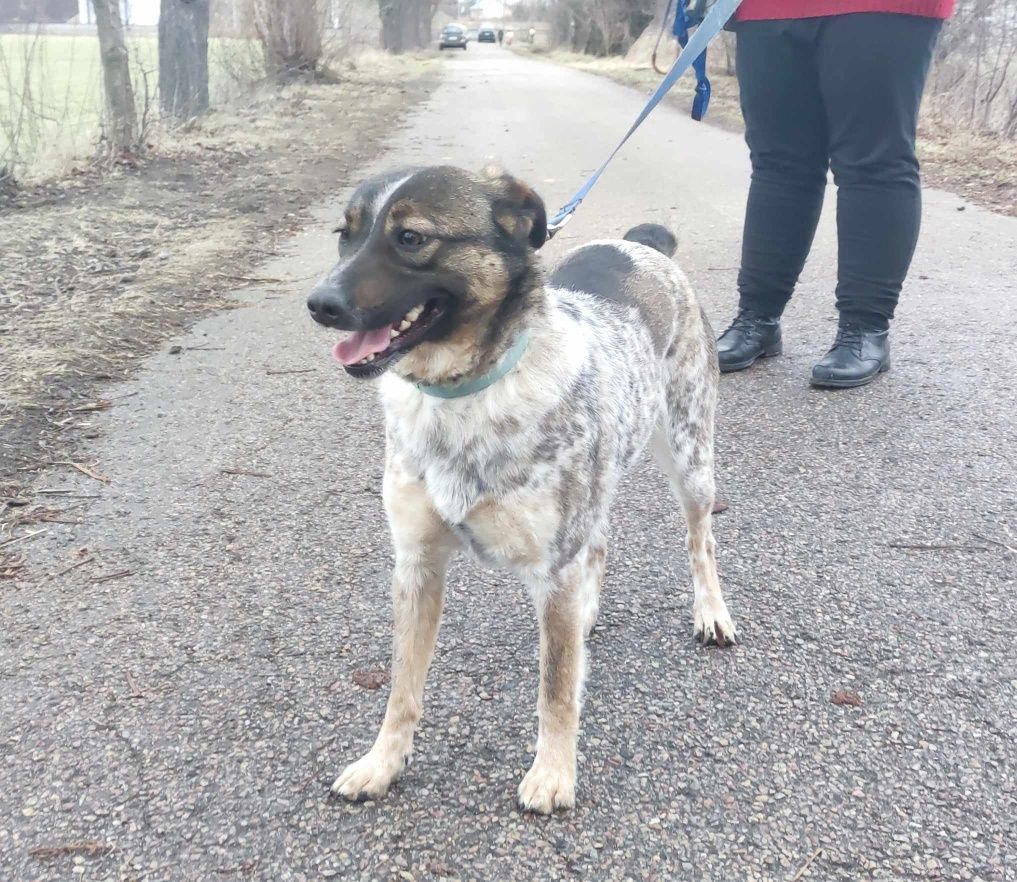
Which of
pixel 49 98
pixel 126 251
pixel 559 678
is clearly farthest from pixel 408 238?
pixel 49 98

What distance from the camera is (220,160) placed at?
1195cm

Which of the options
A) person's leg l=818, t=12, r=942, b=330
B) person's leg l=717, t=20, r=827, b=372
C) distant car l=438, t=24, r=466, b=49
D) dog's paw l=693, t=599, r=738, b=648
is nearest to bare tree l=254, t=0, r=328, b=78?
person's leg l=717, t=20, r=827, b=372

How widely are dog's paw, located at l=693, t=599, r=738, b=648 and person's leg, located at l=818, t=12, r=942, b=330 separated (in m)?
2.65

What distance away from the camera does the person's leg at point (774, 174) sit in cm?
481

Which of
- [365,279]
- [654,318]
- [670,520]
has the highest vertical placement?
[365,279]

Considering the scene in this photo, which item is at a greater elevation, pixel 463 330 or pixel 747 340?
pixel 463 330

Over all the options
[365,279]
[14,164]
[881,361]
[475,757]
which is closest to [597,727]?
[475,757]

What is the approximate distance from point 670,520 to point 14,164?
8.62 metres

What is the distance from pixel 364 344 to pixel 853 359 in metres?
3.43

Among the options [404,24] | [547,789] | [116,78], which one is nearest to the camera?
[547,789]

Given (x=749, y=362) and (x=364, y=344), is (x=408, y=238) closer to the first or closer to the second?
(x=364, y=344)

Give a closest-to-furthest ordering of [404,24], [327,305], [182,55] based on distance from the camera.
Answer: [327,305], [182,55], [404,24]

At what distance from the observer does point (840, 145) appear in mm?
4770

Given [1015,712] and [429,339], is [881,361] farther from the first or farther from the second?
[429,339]
